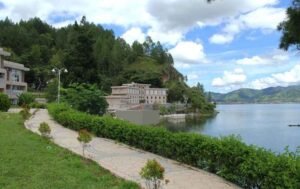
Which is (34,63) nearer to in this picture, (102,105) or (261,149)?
(102,105)

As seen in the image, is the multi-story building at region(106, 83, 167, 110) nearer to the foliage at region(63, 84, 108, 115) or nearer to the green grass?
the foliage at region(63, 84, 108, 115)

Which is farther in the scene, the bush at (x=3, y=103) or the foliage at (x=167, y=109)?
the foliage at (x=167, y=109)

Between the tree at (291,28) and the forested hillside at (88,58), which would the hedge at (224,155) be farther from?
the forested hillside at (88,58)

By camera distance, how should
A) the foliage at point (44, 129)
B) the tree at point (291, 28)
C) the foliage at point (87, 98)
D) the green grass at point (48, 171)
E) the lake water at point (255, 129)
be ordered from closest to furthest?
the tree at point (291, 28) → the green grass at point (48, 171) → the foliage at point (44, 129) → the foliage at point (87, 98) → the lake water at point (255, 129)

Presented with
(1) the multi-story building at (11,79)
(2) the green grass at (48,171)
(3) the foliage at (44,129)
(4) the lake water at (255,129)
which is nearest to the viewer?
(2) the green grass at (48,171)

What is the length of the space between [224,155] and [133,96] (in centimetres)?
7872

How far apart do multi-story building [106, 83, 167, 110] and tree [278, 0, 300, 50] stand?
67.8 meters

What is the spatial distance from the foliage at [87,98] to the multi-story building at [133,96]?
168ft

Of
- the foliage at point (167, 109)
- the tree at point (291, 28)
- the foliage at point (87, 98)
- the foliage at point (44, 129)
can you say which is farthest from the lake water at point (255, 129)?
the foliage at point (167, 109)

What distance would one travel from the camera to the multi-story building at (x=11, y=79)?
4694cm

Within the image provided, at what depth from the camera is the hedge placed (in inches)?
242

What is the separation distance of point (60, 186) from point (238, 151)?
Answer: 3.32 m

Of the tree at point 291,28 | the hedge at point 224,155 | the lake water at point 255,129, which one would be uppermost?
the tree at point 291,28

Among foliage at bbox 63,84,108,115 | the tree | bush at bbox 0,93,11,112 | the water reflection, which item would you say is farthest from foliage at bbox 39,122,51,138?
the water reflection
